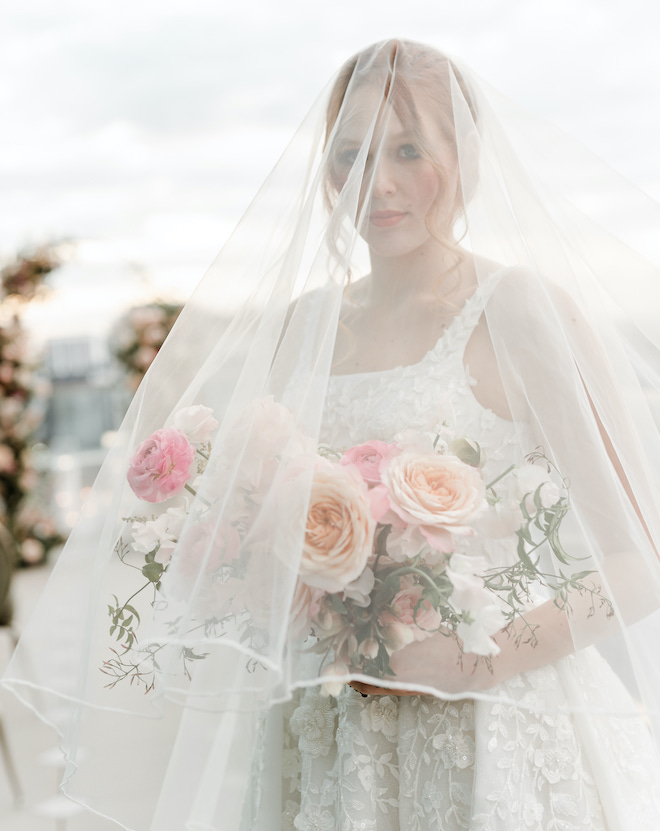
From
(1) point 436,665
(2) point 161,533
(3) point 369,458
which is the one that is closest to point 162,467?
(2) point 161,533

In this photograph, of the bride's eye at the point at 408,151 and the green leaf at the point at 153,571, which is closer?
the green leaf at the point at 153,571

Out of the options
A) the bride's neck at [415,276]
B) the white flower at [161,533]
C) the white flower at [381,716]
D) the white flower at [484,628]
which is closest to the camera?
the white flower at [484,628]

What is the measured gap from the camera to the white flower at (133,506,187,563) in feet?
2.56

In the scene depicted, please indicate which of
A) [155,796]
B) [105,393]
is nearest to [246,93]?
[105,393]

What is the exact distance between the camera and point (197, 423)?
0.85 m

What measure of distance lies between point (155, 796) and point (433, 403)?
689mm

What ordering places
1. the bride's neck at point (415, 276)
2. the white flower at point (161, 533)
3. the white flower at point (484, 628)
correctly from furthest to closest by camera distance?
the bride's neck at point (415, 276), the white flower at point (161, 533), the white flower at point (484, 628)

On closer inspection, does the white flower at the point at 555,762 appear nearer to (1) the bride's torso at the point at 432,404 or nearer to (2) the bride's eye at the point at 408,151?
(1) the bride's torso at the point at 432,404

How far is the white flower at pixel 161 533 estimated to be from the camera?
779mm

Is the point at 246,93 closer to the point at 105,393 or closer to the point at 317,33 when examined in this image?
the point at 317,33

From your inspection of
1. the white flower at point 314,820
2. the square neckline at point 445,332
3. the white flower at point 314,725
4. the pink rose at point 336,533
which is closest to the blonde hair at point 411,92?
the square neckline at point 445,332

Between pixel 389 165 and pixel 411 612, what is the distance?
0.58 meters

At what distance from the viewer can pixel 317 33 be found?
3.20 meters

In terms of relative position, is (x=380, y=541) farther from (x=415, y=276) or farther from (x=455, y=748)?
(x=415, y=276)
